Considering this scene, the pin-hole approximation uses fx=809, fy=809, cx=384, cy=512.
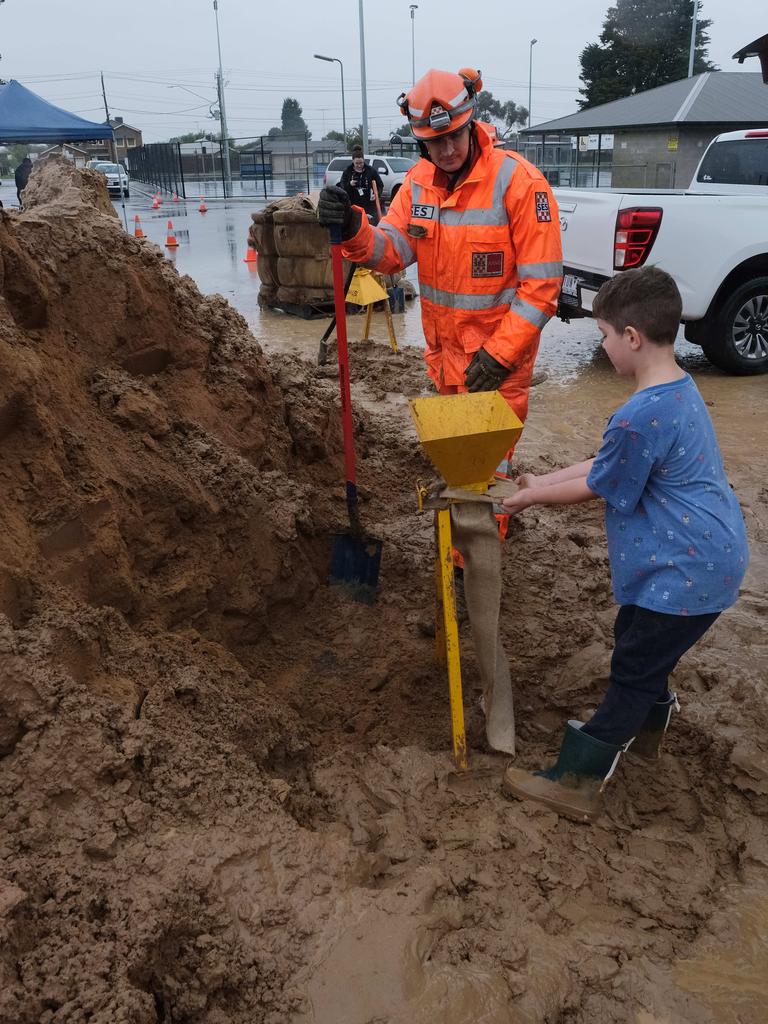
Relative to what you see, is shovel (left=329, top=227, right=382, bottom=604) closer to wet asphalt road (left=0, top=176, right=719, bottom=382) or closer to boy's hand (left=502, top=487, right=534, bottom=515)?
boy's hand (left=502, top=487, right=534, bottom=515)

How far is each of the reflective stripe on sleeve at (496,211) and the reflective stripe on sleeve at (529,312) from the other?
0.35 metres

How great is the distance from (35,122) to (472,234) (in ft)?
48.0

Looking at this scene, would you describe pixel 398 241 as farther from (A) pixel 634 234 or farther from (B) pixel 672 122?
(B) pixel 672 122

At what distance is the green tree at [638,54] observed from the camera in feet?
140

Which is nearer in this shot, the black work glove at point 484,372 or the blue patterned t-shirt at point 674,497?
Answer: the blue patterned t-shirt at point 674,497

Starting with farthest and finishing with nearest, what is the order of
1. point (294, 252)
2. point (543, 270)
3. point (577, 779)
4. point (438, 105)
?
point (294, 252)
point (543, 270)
point (438, 105)
point (577, 779)

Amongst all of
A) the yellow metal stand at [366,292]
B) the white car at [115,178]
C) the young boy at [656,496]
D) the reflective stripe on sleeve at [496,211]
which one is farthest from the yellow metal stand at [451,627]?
the white car at [115,178]

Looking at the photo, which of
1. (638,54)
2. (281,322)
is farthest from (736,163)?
(638,54)

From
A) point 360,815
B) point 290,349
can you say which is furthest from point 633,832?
point 290,349

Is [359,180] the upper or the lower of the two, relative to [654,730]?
upper

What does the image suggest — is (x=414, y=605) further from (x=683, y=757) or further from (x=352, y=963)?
(x=352, y=963)

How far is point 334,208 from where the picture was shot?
3.22 meters

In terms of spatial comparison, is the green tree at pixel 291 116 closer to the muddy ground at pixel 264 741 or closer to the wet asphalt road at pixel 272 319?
the wet asphalt road at pixel 272 319

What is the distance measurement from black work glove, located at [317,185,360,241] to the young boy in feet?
4.65
